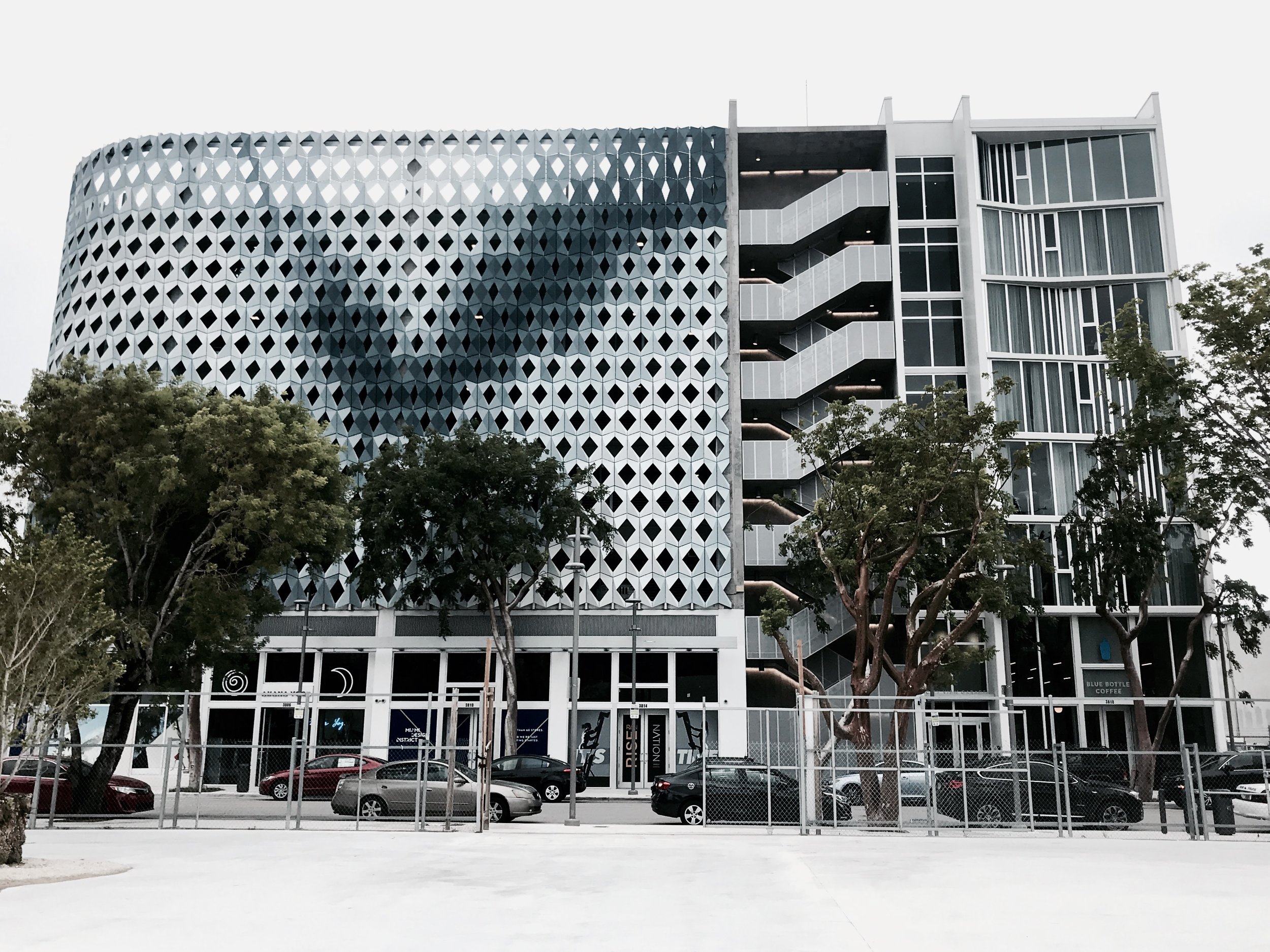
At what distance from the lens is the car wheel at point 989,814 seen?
24.0 meters

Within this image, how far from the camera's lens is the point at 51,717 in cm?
1933

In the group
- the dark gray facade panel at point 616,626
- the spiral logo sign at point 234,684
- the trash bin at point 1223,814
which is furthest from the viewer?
the spiral logo sign at point 234,684

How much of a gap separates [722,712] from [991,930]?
108 feet

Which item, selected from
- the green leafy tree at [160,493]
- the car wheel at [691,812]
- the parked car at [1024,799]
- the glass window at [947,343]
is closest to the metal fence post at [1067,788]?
the parked car at [1024,799]

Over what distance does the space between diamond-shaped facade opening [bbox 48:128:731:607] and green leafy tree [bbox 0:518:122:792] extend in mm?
23800

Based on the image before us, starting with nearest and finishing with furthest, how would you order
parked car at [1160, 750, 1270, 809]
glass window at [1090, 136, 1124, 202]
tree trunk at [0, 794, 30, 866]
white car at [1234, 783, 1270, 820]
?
tree trunk at [0, 794, 30, 866], white car at [1234, 783, 1270, 820], parked car at [1160, 750, 1270, 809], glass window at [1090, 136, 1124, 202]

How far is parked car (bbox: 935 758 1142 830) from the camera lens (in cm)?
2406

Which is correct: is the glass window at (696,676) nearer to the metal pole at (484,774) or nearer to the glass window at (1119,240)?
the metal pole at (484,774)

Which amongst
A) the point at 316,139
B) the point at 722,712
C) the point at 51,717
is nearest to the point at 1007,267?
the point at 722,712

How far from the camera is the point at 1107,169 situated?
153 ft

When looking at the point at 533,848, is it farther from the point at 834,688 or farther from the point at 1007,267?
the point at 1007,267

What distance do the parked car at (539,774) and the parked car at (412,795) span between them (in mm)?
6869

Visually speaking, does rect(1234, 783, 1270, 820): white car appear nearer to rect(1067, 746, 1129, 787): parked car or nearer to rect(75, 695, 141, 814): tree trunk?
rect(1067, 746, 1129, 787): parked car

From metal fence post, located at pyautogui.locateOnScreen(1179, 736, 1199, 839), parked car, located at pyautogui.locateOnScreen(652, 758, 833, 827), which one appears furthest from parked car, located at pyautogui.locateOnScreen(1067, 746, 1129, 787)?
parked car, located at pyautogui.locateOnScreen(652, 758, 833, 827)
